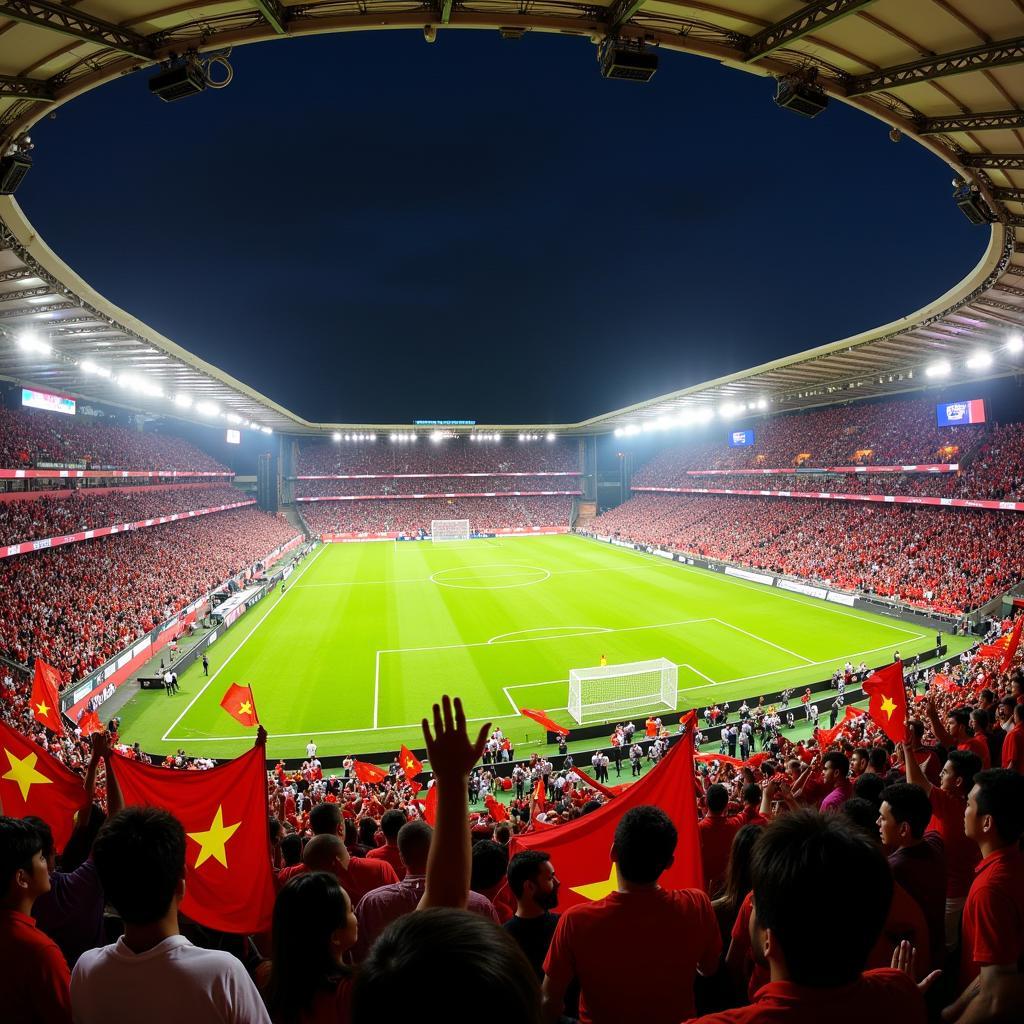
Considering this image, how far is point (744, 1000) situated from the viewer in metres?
3.76

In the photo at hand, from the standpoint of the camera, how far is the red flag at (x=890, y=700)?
33.5 ft

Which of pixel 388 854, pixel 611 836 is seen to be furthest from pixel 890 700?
pixel 388 854

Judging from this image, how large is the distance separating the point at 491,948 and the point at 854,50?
13460mm

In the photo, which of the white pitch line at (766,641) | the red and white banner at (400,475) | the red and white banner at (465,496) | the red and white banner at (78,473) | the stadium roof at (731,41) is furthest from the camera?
the red and white banner at (400,475)

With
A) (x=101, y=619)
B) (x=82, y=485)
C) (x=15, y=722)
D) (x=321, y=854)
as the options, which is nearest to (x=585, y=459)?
(x=82, y=485)

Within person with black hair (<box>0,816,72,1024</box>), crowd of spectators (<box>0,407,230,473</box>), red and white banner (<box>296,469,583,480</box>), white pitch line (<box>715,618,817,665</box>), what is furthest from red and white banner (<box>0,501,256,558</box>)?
white pitch line (<box>715,618,817,665</box>)

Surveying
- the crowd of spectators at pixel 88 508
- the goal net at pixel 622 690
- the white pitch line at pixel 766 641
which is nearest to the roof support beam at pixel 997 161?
the goal net at pixel 622 690

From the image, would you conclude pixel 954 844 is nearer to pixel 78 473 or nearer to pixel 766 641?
pixel 766 641

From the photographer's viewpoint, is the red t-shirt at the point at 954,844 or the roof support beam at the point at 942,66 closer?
the red t-shirt at the point at 954,844

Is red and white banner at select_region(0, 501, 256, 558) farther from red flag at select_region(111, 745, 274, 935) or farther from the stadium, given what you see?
red flag at select_region(111, 745, 274, 935)

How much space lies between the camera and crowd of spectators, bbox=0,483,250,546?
27466 mm

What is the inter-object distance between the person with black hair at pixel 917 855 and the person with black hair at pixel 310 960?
11.2 ft

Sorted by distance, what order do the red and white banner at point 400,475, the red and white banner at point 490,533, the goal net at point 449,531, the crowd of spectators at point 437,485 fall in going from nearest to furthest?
the red and white banner at point 490,533 < the goal net at point 449,531 < the crowd of spectators at point 437,485 < the red and white banner at point 400,475

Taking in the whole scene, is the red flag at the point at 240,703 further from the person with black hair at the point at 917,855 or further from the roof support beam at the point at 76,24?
the person with black hair at the point at 917,855
